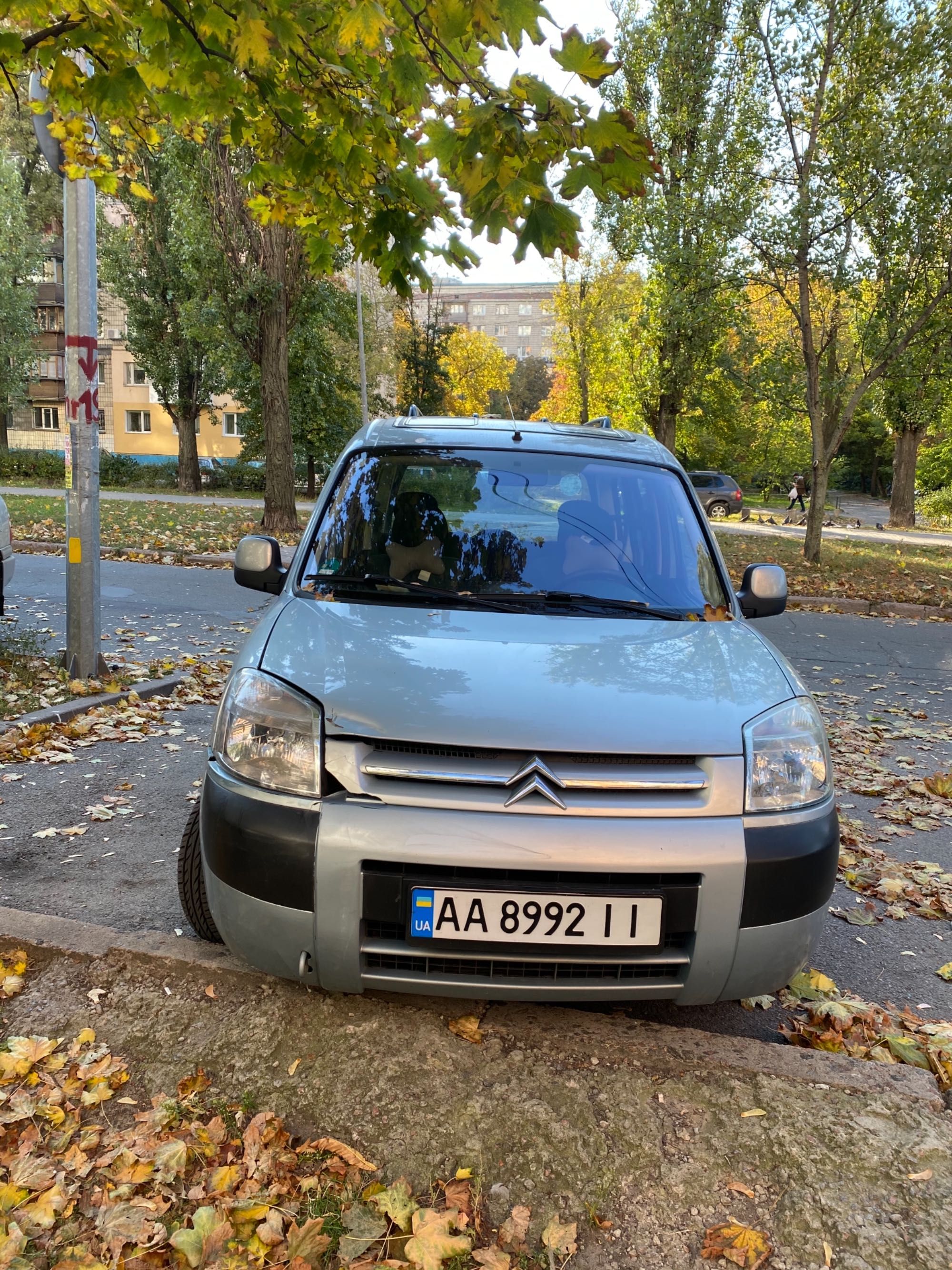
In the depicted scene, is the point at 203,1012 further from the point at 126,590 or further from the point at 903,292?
the point at 903,292

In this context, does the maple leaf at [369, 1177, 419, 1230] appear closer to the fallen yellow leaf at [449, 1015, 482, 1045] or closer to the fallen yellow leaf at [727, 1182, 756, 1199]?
the fallen yellow leaf at [449, 1015, 482, 1045]

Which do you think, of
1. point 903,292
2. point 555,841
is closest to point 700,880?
point 555,841

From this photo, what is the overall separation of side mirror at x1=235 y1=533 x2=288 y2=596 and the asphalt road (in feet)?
3.94

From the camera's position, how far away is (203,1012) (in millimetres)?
2717

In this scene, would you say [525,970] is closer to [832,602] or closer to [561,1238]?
[561,1238]

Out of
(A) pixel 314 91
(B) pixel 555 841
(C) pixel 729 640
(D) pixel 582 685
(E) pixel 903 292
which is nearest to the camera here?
(B) pixel 555 841

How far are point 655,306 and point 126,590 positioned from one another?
12.6 m

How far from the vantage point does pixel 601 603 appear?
3.24 m

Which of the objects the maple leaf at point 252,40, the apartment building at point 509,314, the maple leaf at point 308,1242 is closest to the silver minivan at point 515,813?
the maple leaf at point 308,1242

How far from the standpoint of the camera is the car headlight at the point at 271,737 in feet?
7.98

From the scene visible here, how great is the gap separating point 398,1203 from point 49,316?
5663 cm

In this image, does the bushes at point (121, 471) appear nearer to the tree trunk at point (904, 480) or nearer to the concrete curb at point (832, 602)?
the concrete curb at point (832, 602)

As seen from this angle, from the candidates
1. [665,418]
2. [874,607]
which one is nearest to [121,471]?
[665,418]

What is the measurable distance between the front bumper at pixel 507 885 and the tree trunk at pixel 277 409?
15.7 meters
